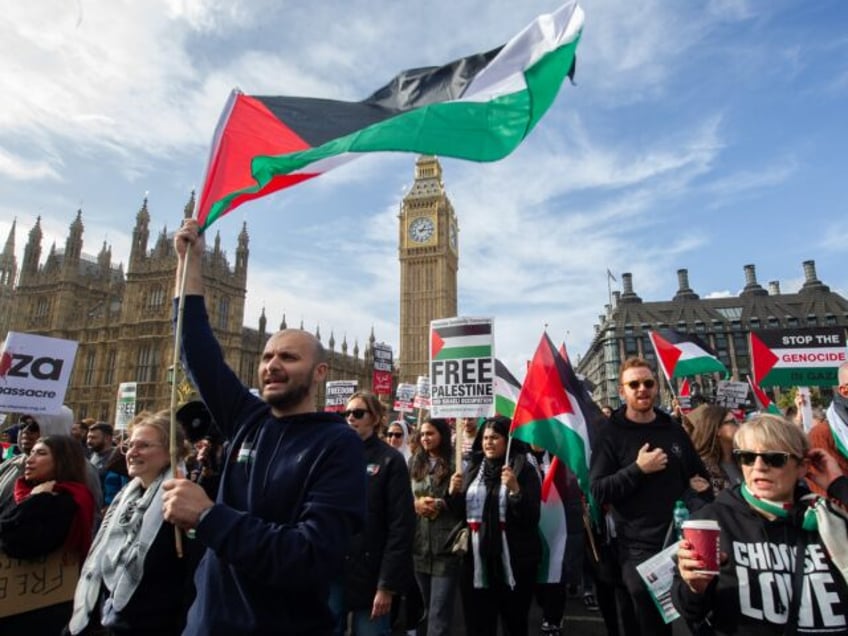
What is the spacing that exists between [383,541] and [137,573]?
1568 millimetres

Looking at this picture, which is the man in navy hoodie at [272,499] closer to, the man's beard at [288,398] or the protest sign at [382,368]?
the man's beard at [288,398]

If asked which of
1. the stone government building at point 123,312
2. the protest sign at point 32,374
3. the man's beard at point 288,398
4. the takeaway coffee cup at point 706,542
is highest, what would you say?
the stone government building at point 123,312

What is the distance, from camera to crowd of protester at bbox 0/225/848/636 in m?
1.83

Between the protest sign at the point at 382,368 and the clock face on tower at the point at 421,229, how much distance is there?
4597 cm

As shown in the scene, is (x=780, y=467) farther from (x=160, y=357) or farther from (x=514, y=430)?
(x=160, y=357)

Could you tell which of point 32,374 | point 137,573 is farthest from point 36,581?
point 32,374

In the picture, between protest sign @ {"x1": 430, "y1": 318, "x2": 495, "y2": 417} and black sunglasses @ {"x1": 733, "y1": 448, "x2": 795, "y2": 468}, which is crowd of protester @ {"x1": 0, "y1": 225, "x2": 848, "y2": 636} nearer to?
black sunglasses @ {"x1": 733, "y1": 448, "x2": 795, "y2": 468}

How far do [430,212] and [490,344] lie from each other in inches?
2302

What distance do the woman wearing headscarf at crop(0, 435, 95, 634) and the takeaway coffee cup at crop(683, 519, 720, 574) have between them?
336 centimetres

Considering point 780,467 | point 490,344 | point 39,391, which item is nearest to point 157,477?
point 780,467

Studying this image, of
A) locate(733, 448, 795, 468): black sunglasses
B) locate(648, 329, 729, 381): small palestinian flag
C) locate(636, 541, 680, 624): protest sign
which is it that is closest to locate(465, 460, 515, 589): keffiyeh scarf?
locate(636, 541, 680, 624): protest sign

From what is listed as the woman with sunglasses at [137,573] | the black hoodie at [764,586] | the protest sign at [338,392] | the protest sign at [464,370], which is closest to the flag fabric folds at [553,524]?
the protest sign at [464,370]

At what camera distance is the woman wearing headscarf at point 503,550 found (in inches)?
167

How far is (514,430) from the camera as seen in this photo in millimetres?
4699
